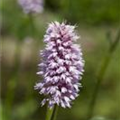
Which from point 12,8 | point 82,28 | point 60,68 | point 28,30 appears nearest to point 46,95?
point 60,68

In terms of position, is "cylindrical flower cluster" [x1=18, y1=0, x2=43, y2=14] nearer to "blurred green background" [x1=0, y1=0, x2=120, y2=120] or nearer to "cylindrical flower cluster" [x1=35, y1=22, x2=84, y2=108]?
"blurred green background" [x1=0, y1=0, x2=120, y2=120]

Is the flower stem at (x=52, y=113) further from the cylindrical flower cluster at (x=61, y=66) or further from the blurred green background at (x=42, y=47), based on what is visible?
the blurred green background at (x=42, y=47)

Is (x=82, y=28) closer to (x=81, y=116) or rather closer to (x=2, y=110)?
(x=81, y=116)

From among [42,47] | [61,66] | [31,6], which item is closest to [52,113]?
[61,66]

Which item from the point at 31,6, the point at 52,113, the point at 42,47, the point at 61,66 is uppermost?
the point at 42,47

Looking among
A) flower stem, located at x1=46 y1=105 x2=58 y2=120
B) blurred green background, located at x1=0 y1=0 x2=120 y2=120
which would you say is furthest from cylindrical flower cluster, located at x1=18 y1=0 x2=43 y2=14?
flower stem, located at x1=46 y1=105 x2=58 y2=120

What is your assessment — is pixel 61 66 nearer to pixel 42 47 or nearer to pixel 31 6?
pixel 31 6

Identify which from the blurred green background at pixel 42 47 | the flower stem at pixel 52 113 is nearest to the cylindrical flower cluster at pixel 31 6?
the blurred green background at pixel 42 47
